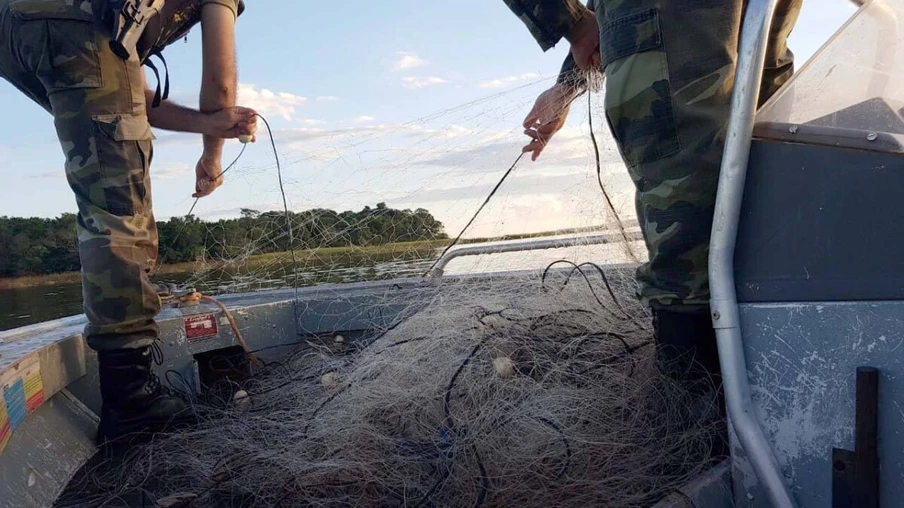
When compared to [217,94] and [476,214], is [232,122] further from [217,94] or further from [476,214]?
[476,214]

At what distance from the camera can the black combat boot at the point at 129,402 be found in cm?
235

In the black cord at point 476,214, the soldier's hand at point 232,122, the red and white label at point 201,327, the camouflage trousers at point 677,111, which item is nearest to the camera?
the camouflage trousers at point 677,111

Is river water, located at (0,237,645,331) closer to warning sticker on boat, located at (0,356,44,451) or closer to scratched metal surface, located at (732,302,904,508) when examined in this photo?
warning sticker on boat, located at (0,356,44,451)

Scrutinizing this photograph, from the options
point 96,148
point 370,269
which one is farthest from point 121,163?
point 370,269

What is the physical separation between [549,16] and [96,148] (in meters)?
1.66

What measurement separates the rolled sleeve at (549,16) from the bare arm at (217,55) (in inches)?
45.9

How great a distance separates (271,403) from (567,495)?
1.45 metres

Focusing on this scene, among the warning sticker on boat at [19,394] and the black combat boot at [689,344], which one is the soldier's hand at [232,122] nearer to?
the warning sticker on boat at [19,394]

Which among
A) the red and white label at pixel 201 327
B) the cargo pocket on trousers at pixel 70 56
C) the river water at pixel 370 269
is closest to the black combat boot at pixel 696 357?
the river water at pixel 370 269

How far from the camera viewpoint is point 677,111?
4.93ft

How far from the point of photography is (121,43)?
232cm

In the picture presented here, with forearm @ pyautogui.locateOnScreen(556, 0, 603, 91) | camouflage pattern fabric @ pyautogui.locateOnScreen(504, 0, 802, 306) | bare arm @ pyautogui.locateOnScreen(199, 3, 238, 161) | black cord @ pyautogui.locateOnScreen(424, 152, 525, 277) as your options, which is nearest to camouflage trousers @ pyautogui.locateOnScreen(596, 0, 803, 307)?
→ camouflage pattern fabric @ pyautogui.locateOnScreen(504, 0, 802, 306)

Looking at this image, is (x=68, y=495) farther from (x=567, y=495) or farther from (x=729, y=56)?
(x=729, y=56)

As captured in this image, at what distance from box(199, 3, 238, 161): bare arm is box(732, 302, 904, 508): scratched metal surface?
219 centimetres
